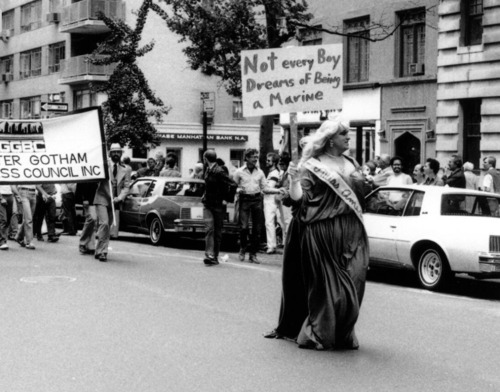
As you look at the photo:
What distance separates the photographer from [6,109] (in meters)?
64.5

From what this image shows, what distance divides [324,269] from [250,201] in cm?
869

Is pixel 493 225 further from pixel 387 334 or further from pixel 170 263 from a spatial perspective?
pixel 170 263

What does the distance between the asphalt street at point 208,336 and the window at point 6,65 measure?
51956 millimetres

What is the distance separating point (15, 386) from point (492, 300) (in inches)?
293

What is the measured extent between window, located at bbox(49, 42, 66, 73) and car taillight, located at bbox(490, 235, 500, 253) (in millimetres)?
46806

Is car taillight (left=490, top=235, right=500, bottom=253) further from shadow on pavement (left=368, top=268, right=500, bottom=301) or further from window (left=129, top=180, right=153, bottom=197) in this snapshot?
window (left=129, top=180, right=153, bottom=197)

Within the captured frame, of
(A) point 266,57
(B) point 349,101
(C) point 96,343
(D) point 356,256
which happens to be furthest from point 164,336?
(B) point 349,101

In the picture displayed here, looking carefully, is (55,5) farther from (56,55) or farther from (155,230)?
(155,230)

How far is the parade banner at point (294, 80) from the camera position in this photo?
13.7 metres

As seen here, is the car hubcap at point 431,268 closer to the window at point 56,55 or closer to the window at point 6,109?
the window at point 56,55

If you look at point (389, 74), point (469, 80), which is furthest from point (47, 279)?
point (389, 74)

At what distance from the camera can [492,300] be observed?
491 inches

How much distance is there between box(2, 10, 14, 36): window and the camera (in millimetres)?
64031

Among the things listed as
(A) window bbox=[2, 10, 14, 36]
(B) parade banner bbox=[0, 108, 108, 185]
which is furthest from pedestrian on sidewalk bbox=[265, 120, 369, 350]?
(A) window bbox=[2, 10, 14, 36]
